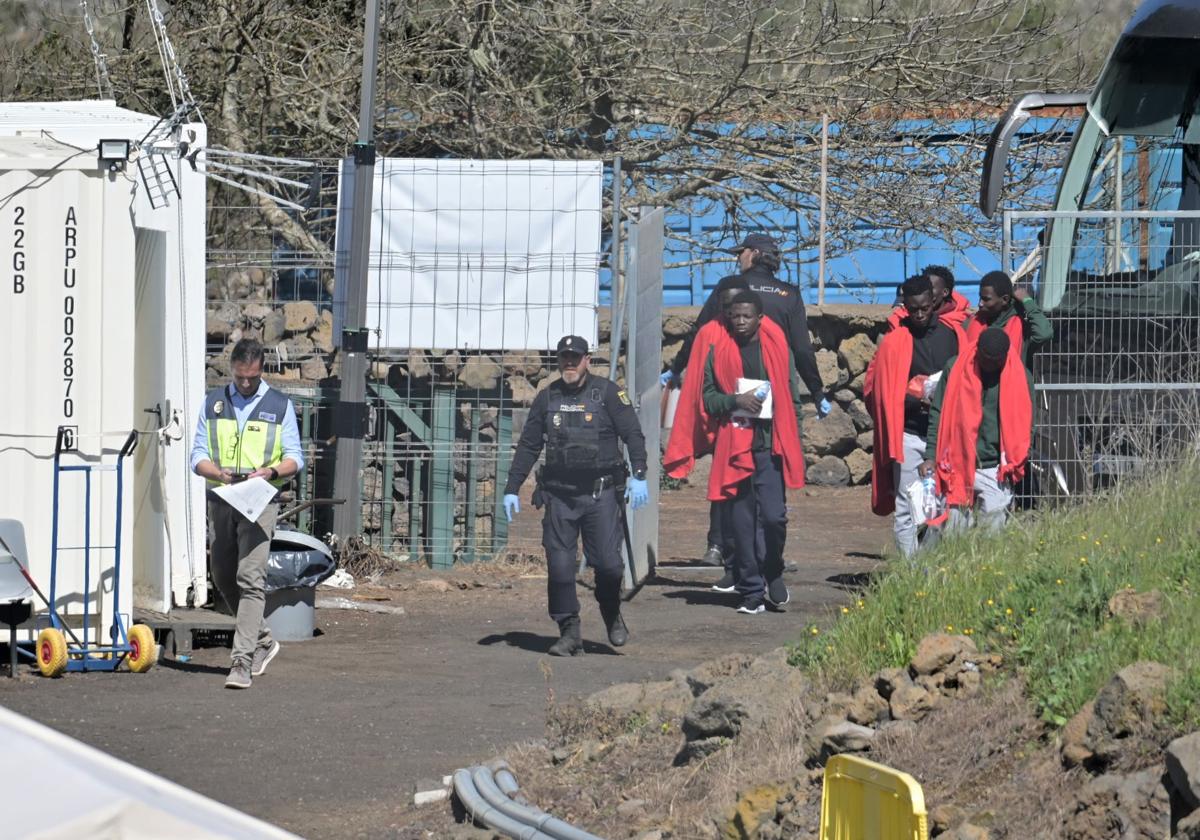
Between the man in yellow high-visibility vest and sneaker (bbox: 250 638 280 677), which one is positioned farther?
sneaker (bbox: 250 638 280 677)

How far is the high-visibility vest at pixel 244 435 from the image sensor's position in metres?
9.62

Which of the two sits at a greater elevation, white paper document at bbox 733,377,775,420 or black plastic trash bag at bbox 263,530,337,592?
white paper document at bbox 733,377,775,420

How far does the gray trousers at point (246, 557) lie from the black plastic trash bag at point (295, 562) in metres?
0.68

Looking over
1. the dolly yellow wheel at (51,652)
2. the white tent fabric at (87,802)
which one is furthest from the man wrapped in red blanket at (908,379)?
the white tent fabric at (87,802)

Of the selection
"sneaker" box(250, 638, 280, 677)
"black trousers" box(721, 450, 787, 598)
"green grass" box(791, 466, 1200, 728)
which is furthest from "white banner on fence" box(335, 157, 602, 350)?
"green grass" box(791, 466, 1200, 728)

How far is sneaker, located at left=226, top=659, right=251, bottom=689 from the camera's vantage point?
30.2 feet

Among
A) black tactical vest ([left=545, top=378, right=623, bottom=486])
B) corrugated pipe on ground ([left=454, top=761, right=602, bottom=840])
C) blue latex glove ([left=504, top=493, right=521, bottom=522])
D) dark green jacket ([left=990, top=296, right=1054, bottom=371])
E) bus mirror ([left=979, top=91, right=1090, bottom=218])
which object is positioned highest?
bus mirror ([left=979, top=91, right=1090, bottom=218])

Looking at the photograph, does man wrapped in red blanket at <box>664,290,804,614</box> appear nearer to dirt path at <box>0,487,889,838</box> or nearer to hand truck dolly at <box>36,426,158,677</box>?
dirt path at <box>0,487,889,838</box>

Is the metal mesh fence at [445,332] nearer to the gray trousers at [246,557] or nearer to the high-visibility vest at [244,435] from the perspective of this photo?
the high-visibility vest at [244,435]

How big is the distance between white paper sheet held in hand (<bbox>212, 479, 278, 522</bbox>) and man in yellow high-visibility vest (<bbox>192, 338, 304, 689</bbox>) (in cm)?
8

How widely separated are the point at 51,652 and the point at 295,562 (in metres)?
1.66

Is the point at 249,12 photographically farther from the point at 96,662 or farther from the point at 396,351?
the point at 96,662

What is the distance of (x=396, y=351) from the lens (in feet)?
47.1

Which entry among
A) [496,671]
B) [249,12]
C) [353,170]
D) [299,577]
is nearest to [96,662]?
[299,577]
